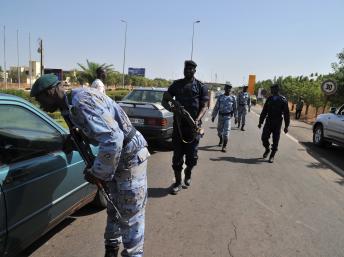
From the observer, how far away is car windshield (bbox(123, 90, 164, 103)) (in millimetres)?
10289

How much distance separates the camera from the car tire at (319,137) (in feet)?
41.8

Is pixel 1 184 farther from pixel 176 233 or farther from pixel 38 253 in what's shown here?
pixel 176 233

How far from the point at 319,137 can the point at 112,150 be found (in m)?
11.5

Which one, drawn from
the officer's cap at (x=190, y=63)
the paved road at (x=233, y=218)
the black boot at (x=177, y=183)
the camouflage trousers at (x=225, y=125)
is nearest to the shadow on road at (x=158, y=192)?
the paved road at (x=233, y=218)

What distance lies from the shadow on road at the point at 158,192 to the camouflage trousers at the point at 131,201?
2865 millimetres

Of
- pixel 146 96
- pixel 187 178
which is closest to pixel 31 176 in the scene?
pixel 187 178

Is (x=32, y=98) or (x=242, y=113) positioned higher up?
(x=32, y=98)

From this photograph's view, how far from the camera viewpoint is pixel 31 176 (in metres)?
3.14

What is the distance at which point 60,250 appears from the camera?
13.1 feet

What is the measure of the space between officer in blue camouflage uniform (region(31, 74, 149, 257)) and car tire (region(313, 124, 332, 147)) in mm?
10679

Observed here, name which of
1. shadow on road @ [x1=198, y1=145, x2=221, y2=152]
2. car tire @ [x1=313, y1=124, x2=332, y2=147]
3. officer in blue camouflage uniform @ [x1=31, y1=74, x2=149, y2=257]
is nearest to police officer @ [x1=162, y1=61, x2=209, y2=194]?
officer in blue camouflage uniform @ [x1=31, y1=74, x2=149, y2=257]

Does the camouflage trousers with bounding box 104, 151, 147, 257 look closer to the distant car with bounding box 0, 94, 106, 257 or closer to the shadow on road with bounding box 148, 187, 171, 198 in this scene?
the distant car with bounding box 0, 94, 106, 257

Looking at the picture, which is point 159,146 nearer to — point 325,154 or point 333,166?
point 333,166

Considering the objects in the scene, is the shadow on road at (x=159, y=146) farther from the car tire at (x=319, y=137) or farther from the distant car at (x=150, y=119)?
the car tire at (x=319, y=137)
